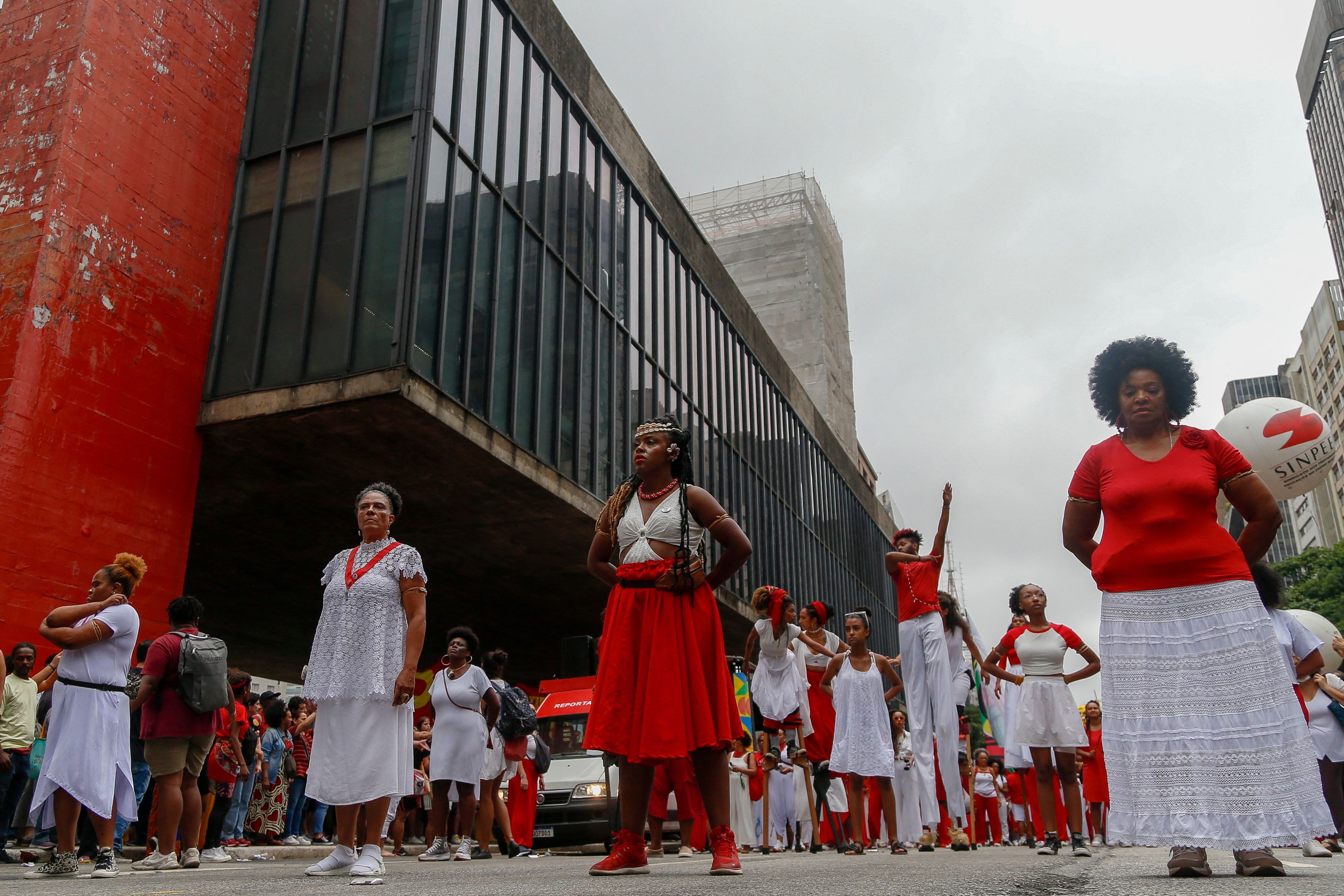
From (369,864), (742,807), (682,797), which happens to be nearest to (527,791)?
(742,807)

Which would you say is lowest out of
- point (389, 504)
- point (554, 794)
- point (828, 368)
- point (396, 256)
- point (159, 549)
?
point (554, 794)

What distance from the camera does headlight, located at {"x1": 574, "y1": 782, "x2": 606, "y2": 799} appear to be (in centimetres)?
1227

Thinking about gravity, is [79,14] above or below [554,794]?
above

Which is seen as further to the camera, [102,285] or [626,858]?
[102,285]

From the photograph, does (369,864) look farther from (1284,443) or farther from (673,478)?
(1284,443)

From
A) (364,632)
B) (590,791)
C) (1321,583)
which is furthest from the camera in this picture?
(1321,583)

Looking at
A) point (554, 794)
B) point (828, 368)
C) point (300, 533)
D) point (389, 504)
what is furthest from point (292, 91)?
point (828, 368)

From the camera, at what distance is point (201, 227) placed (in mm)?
13914

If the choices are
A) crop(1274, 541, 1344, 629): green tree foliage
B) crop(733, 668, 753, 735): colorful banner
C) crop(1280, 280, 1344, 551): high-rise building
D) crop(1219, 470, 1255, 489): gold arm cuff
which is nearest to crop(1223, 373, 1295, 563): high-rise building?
crop(1280, 280, 1344, 551): high-rise building

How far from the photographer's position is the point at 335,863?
496cm

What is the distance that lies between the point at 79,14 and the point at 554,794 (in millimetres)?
11018

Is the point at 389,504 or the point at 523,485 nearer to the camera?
the point at 389,504

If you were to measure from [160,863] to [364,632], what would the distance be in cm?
283

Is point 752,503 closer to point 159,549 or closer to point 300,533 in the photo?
point 300,533
